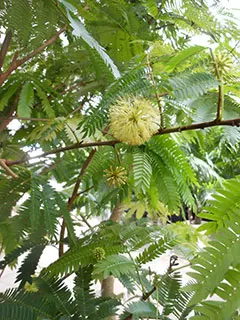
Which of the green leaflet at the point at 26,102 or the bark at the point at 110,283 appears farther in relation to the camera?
the bark at the point at 110,283

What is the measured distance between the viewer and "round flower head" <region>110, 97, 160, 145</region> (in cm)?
36

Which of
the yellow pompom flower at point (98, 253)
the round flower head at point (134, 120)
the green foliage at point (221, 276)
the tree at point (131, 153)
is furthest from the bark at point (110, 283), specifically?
the green foliage at point (221, 276)

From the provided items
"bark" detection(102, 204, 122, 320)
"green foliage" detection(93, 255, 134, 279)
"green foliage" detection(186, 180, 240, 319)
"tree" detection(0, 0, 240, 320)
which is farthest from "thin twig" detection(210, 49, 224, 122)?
"bark" detection(102, 204, 122, 320)

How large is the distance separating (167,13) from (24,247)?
19.1 inches

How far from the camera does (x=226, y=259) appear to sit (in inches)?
9.5

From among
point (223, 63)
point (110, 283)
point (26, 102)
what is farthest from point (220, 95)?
point (110, 283)

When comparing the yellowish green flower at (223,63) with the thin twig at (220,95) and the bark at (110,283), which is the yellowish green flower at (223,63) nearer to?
the thin twig at (220,95)

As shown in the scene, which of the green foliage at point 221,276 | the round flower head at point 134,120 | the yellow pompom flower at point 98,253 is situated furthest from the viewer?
the yellow pompom flower at point 98,253

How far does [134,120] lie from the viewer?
0.37 m

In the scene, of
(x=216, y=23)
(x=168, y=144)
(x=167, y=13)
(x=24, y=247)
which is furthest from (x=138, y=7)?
(x=24, y=247)

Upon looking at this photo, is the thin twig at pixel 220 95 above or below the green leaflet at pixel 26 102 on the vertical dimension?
below

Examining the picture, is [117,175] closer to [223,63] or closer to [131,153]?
[131,153]

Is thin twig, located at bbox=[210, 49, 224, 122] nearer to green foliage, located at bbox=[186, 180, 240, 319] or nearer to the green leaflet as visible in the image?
green foliage, located at bbox=[186, 180, 240, 319]

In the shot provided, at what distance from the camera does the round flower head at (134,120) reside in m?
0.36
